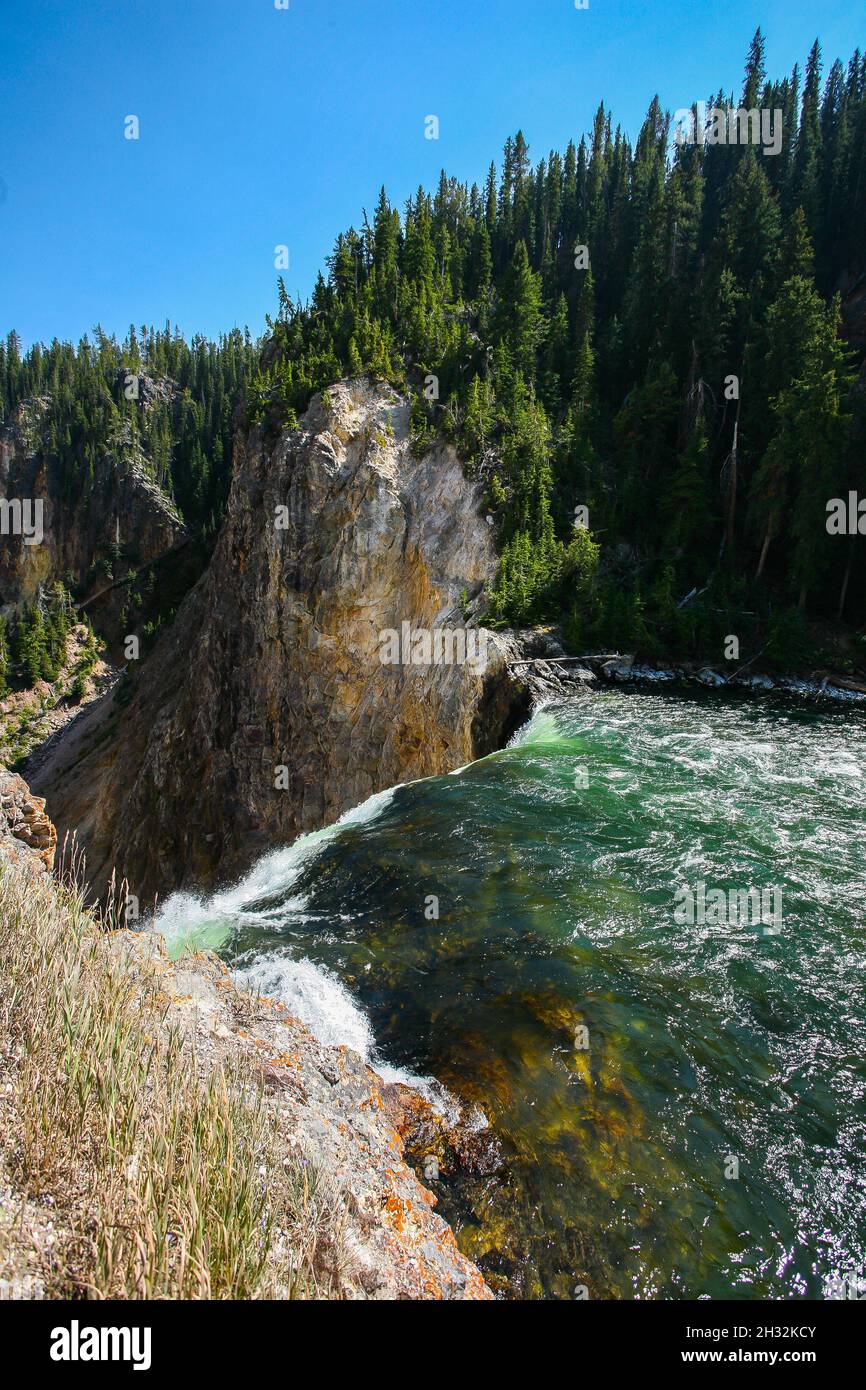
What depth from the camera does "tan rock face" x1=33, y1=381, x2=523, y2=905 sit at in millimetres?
25266

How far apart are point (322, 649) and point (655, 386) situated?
22.0 meters

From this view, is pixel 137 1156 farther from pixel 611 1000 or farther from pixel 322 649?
pixel 322 649

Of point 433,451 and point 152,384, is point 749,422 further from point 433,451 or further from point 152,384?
point 152,384

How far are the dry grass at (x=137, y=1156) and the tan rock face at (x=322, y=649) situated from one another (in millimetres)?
17843

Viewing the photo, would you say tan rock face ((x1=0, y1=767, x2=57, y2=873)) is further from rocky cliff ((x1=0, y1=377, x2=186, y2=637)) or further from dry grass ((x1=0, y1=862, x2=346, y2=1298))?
rocky cliff ((x1=0, y1=377, x2=186, y2=637))

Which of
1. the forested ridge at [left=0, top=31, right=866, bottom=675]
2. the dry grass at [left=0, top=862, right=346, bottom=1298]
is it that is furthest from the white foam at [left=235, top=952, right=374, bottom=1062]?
the forested ridge at [left=0, top=31, right=866, bottom=675]

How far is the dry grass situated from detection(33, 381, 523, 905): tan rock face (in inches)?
702

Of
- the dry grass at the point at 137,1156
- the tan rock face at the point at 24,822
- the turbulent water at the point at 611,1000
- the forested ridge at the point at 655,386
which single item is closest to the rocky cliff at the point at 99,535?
the forested ridge at the point at 655,386

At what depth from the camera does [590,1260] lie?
3932mm

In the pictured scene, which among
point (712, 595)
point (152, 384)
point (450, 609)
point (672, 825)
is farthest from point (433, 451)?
point (152, 384)

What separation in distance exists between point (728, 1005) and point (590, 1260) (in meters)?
3.27

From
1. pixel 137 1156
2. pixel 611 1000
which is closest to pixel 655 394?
pixel 611 1000

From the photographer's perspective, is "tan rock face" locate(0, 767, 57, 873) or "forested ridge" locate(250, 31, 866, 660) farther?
"forested ridge" locate(250, 31, 866, 660)

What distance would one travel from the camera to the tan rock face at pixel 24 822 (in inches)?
341
